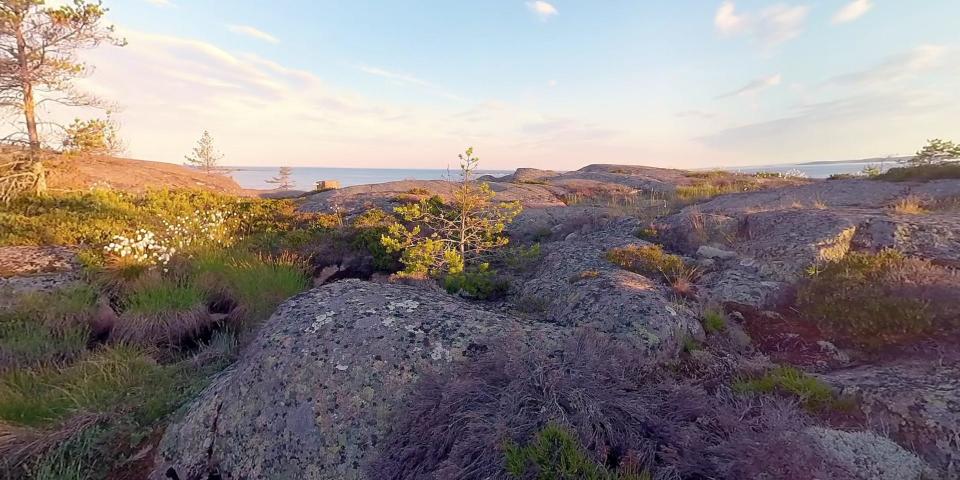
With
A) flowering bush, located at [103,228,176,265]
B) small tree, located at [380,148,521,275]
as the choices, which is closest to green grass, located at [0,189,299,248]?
flowering bush, located at [103,228,176,265]

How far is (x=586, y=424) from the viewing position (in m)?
2.88

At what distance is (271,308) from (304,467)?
422cm

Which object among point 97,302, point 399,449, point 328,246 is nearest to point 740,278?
point 399,449

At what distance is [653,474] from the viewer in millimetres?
2689

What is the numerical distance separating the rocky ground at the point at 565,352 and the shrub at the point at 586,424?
90 mm

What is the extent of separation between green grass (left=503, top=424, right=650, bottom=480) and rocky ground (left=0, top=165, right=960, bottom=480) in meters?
0.44

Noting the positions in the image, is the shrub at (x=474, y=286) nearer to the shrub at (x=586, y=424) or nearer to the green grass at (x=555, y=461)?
the shrub at (x=586, y=424)

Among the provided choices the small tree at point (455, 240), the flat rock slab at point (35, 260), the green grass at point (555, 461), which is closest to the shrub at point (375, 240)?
the small tree at point (455, 240)

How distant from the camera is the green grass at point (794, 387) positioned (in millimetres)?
3732

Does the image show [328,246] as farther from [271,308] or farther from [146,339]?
[146,339]

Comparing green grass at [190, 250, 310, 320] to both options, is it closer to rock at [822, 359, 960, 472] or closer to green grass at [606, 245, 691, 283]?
green grass at [606, 245, 691, 283]

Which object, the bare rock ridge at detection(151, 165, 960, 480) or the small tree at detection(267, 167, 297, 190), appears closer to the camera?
the bare rock ridge at detection(151, 165, 960, 480)

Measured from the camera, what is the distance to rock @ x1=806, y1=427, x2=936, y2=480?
9.36 feet

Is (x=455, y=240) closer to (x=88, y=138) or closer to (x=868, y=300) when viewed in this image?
(x=868, y=300)
